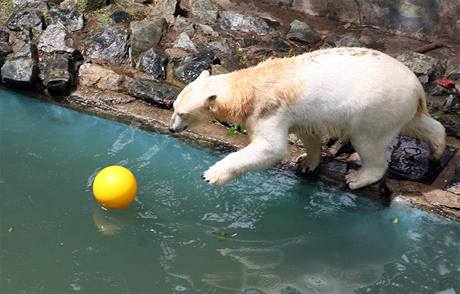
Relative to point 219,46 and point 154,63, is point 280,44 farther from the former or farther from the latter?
point 154,63

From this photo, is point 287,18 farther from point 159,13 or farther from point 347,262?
point 347,262

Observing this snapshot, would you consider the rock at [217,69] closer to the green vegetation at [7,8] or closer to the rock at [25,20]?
the rock at [25,20]

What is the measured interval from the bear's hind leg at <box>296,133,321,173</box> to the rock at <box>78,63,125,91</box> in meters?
2.72

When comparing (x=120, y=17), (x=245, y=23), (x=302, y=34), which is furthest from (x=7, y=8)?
(x=302, y=34)

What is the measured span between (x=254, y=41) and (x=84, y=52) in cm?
237

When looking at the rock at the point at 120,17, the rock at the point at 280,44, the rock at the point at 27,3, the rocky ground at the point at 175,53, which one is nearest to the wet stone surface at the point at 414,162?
the rocky ground at the point at 175,53

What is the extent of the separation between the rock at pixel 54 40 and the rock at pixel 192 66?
5.14 feet

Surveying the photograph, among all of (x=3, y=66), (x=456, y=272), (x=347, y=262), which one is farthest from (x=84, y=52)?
(x=456, y=272)

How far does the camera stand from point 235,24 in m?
9.60

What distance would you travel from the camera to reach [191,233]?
6102mm

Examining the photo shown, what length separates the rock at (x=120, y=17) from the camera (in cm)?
950

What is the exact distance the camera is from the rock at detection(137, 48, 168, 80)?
8.58 m

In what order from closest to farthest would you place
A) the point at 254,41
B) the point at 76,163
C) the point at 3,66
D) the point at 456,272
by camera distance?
the point at 456,272 < the point at 76,163 < the point at 3,66 < the point at 254,41

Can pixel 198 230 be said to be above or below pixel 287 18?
below
